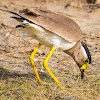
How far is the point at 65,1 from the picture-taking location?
7.68 meters

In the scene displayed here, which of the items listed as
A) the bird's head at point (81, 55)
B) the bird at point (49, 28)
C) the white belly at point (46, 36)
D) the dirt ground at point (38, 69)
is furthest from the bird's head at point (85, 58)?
the white belly at point (46, 36)

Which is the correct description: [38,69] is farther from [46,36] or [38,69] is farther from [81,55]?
[46,36]

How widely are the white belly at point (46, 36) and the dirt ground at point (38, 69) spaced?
0.39m

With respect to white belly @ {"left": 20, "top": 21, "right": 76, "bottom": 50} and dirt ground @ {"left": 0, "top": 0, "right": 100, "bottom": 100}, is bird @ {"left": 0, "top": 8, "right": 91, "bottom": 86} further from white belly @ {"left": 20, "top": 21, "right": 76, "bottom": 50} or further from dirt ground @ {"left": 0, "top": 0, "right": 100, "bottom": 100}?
dirt ground @ {"left": 0, "top": 0, "right": 100, "bottom": 100}

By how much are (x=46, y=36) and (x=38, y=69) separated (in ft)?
3.59

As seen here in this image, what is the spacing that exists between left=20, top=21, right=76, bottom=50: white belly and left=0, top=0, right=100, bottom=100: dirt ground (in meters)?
0.39

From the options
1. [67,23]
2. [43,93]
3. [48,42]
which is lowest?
[43,93]

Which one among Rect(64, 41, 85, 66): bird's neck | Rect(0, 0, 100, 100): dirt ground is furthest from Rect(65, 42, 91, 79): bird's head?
Rect(0, 0, 100, 100): dirt ground

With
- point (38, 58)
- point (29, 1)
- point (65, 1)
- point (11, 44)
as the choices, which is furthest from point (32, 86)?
point (65, 1)

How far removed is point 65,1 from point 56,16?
484 cm

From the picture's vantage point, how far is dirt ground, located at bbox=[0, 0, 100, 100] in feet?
8.96

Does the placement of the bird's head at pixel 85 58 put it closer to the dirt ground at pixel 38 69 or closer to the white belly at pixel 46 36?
the dirt ground at pixel 38 69

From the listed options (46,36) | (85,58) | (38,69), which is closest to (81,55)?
(85,58)

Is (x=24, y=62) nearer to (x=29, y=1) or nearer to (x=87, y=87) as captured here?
(x=87, y=87)
